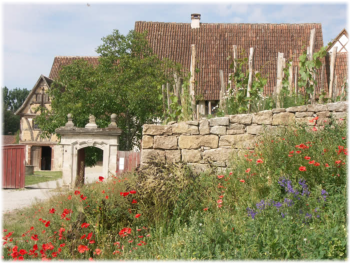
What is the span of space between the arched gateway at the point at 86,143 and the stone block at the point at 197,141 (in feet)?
20.5

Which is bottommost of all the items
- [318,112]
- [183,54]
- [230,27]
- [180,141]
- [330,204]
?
[330,204]

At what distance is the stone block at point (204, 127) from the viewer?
21.9 ft

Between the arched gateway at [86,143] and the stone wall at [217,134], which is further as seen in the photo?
the arched gateway at [86,143]

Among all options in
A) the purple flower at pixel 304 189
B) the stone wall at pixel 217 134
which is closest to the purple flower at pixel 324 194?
the purple flower at pixel 304 189

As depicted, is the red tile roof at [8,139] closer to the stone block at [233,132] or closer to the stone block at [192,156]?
the stone block at [192,156]

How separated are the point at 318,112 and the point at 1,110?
Result: 4881cm

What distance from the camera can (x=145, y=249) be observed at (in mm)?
4203

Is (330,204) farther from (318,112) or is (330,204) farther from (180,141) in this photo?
(180,141)

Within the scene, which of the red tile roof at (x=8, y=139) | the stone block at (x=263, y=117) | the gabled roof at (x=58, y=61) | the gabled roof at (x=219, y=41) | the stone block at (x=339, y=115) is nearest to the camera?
the stone block at (x=339, y=115)

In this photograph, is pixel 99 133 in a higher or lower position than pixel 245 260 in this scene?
higher

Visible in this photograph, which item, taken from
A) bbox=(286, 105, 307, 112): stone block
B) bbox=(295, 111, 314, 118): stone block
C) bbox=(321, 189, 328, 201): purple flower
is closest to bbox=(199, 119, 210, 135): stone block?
bbox=(286, 105, 307, 112): stone block

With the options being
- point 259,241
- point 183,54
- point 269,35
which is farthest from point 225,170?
point 269,35

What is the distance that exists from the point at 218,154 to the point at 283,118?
3.97 ft

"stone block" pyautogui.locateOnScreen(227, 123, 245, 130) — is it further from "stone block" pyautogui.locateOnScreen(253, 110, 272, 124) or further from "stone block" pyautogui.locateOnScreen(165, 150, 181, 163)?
"stone block" pyautogui.locateOnScreen(165, 150, 181, 163)
